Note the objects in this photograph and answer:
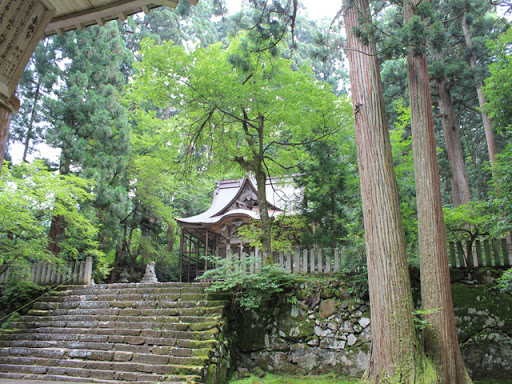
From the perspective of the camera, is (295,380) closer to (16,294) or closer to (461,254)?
(461,254)

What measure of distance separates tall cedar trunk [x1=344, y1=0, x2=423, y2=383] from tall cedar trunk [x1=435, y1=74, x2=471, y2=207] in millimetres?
8044

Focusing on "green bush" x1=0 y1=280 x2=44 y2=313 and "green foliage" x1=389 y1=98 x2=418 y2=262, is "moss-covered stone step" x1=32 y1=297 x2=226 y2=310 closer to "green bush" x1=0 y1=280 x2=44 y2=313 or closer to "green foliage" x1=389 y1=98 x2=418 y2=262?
"green bush" x1=0 y1=280 x2=44 y2=313

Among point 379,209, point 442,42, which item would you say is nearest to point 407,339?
point 379,209

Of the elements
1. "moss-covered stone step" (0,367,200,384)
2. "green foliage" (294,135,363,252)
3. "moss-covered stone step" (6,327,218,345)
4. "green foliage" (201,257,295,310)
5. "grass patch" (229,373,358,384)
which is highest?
"green foliage" (294,135,363,252)

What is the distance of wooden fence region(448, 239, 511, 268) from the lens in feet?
20.6

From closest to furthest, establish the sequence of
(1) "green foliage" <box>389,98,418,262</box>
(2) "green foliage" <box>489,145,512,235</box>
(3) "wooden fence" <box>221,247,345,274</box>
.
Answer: (2) "green foliage" <box>489,145,512,235</box>
(1) "green foliage" <box>389,98,418,262</box>
(3) "wooden fence" <box>221,247,345,274</box>

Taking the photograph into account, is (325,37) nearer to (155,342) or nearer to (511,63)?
(511,63)

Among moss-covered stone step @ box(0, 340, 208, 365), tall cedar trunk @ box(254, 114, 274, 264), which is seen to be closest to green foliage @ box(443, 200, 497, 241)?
tall cedar trunk @ box(254, 114, 274, 264)

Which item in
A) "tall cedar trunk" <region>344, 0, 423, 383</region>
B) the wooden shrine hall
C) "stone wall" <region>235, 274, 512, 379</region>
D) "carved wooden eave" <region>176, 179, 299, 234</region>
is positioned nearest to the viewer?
"tall cedar trunk" <region>344, 0, 423, 383</region>

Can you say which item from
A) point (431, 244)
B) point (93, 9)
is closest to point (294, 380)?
point (431, 244)

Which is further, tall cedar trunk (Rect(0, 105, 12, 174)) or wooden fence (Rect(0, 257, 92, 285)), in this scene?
wooden fence (Rect(0, 257, 92, 285))

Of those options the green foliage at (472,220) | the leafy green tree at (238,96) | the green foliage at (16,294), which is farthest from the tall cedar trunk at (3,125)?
the green foliage at (16,294)

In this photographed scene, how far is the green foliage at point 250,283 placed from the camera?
6797 millimetres

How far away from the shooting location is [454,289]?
6.32 m
